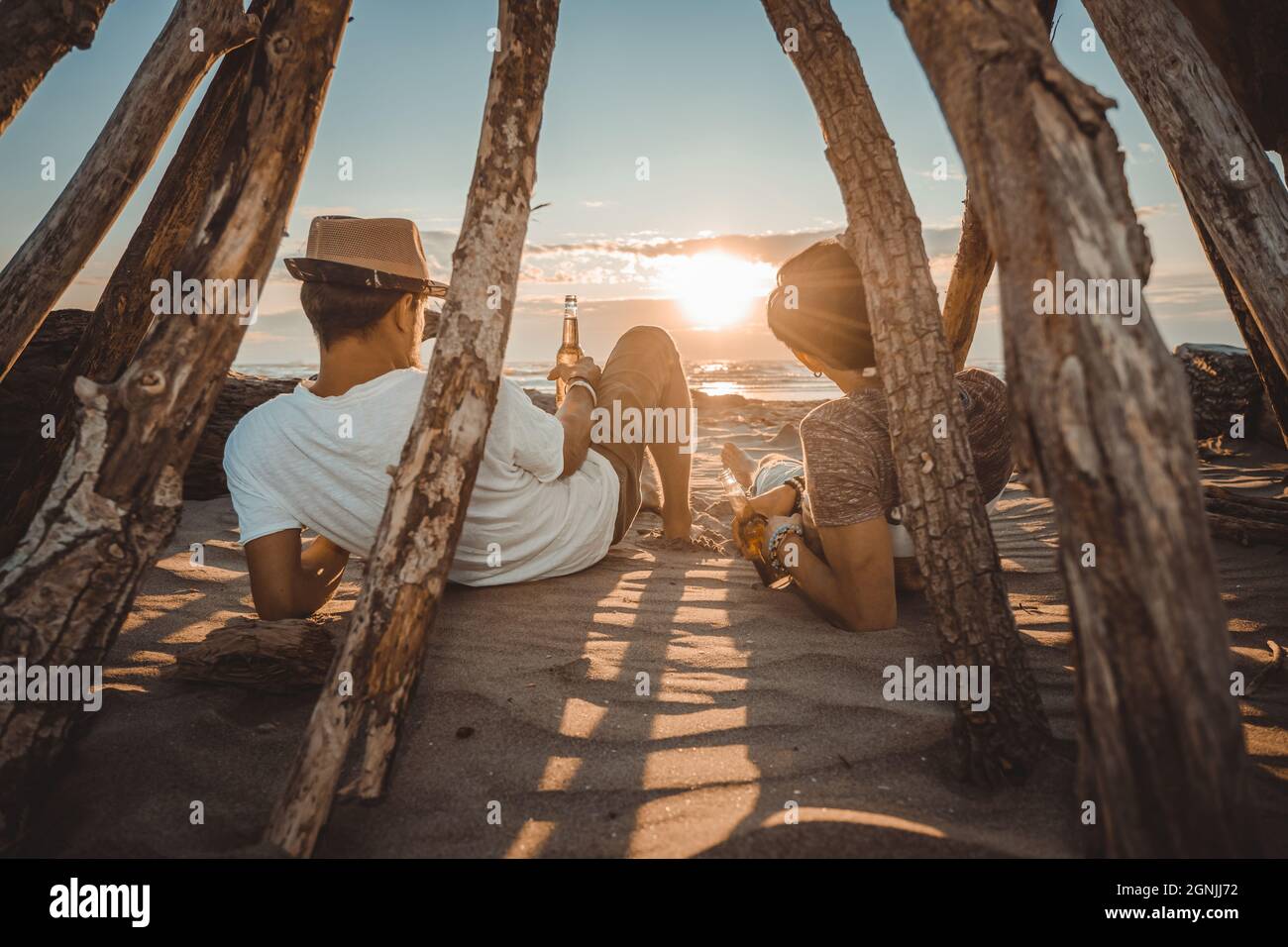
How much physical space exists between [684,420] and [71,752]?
315 centimetres

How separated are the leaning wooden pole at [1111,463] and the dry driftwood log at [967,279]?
9.86 feet

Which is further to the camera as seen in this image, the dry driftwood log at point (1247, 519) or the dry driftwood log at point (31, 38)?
the dry driftwood log at point (1247, 519)

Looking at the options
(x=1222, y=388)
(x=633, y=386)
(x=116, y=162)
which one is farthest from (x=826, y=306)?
(x=1222, y=388)

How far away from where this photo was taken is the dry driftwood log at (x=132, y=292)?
→ 2.85 meters

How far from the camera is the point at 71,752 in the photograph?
187cm

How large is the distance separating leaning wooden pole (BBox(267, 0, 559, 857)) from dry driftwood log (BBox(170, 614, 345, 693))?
26.8 inches

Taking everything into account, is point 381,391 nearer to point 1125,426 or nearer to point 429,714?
point 429,714

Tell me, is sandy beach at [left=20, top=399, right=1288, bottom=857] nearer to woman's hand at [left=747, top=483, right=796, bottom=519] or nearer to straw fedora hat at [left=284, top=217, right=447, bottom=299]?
woman's hand at [left=747, top=483, right=796, bottom=519]

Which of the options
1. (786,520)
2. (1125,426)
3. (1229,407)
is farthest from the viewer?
(1229,407)

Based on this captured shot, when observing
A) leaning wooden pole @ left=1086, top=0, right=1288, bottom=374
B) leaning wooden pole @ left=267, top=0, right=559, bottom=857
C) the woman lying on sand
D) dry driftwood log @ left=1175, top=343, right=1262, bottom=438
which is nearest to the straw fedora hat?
leaning wooden pole @ left=267, top=0, right=559, bottom=857

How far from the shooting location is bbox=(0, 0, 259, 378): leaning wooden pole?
2744 millimetres

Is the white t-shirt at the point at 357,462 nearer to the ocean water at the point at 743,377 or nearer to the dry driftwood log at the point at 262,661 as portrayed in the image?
the dry driftwood log at the point at 262,661

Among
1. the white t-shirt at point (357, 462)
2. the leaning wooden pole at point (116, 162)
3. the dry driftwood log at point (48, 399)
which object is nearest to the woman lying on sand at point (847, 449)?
the white t-shirt at point (357, 462)
